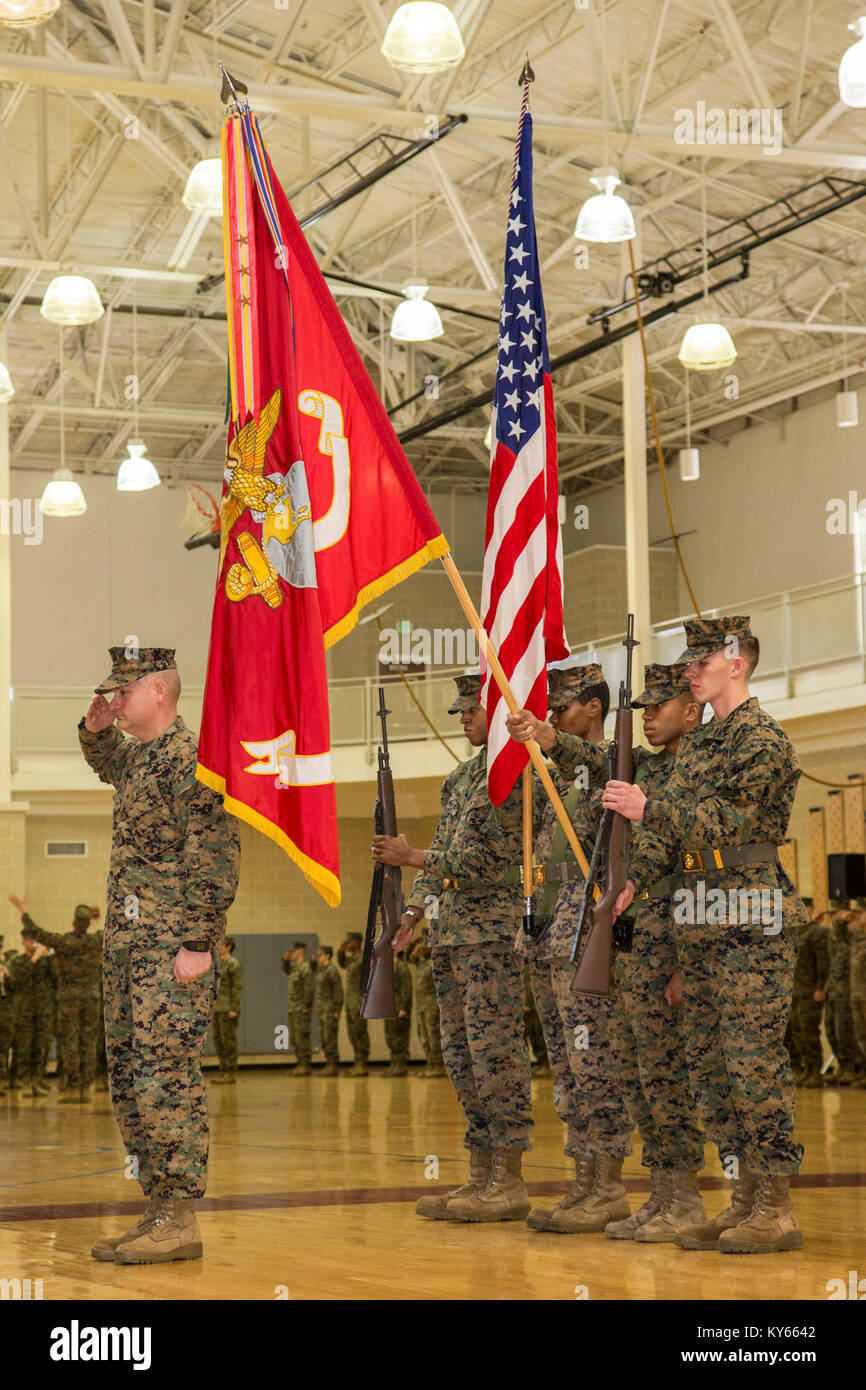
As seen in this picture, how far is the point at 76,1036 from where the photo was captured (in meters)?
14.0

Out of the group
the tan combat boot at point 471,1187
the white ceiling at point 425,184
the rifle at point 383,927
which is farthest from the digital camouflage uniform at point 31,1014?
the tan combat boot at point 471,1187

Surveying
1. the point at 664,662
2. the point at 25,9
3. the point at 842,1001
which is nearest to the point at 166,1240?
the point at 25,9

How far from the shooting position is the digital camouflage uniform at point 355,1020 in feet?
56.9

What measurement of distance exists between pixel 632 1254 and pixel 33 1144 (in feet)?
18.2

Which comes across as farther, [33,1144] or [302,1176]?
[33,1144]

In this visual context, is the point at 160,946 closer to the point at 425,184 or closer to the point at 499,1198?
the point at 499,1198

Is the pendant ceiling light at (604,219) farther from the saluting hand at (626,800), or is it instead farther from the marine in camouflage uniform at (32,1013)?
the marine in camouflage uniform at (32,1013)

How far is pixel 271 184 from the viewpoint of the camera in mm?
4938

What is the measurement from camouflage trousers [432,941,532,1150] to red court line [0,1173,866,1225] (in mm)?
639

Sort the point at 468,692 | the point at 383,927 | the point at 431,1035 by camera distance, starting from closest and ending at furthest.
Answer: the point at 383,927 → the point at 468,692 → the point at 431,1035

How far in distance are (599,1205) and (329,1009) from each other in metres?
12.6

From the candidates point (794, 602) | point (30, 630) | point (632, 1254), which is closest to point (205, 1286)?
point (632, 1254)

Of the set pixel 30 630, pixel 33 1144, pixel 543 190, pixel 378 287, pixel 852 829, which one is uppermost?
pixel 543 190
